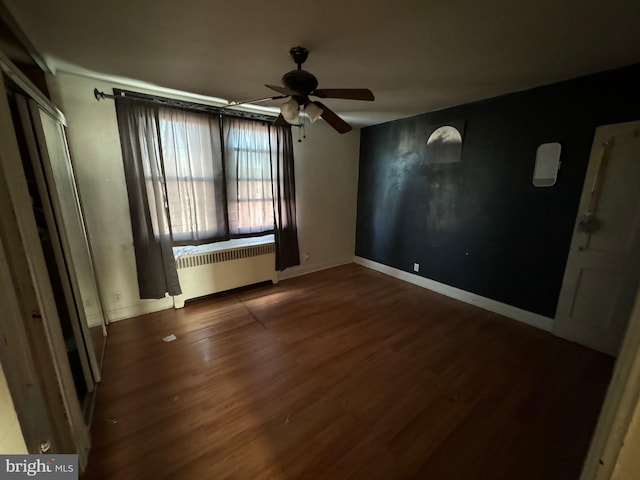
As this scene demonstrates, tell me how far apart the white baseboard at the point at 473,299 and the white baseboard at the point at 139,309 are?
3147 mm

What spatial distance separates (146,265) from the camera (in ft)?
8.81

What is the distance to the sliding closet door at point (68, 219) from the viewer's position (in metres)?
1.46

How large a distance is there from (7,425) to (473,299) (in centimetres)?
369

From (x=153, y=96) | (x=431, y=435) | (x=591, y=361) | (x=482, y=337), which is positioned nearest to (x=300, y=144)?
(x=153, y=96)

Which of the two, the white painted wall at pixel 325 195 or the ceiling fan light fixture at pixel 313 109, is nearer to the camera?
the ceiling fan light fixture at pixel 313 109

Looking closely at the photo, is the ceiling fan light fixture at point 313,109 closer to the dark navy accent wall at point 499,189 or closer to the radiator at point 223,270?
the radiator at point 223,270

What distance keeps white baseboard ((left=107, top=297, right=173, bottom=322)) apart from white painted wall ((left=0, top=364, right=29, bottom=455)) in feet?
8.02

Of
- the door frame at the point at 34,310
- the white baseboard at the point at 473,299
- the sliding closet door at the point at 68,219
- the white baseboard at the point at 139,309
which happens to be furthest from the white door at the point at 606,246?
the white baseboard at the point at 139,309

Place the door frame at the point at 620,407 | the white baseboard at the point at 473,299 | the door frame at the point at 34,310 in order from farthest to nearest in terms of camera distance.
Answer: the white baseboard at the point at 473,299 < the door frame at the point at 34,310 < the door frame at the point at 620,407

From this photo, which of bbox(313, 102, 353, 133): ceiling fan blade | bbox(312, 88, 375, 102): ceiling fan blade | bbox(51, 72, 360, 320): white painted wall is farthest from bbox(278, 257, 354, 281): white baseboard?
bbox(312, 88, 375, 102): ceiling fan blade

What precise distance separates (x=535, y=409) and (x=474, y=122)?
111 inches

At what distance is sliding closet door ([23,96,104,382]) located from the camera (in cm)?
146

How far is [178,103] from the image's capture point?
2.60m

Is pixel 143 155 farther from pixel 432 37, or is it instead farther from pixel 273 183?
pixel 432 37
